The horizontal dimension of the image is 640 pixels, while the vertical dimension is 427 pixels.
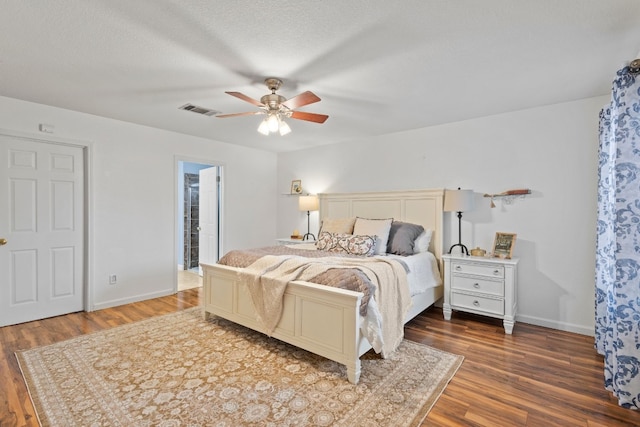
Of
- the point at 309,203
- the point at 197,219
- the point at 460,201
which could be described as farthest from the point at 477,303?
the point at 197,219

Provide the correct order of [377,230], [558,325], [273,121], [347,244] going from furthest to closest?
[377,230]
[347,244]
[558,325]
[273,121]

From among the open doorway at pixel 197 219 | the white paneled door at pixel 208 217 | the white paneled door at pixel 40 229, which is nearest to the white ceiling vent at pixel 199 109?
the open doorway at pixel 197 219

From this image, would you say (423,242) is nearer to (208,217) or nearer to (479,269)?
(479,269)

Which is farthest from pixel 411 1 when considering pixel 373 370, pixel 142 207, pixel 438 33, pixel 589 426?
pixel 142 207

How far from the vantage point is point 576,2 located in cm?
168

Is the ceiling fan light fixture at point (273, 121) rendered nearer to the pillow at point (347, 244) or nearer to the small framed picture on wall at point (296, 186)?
the pillow at point (347, 244)

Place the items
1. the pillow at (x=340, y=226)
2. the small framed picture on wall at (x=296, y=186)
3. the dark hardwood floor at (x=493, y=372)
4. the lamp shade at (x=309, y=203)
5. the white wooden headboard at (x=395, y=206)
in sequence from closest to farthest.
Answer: the dark hardwood floor at (x=493, y=372)
the white wooden headboard at (x=395, y=206)
the pillow at (x=340, y=226)
the lamp shade at (x=309, y=203)
the small framed picture on wall at (x=296, y=186)

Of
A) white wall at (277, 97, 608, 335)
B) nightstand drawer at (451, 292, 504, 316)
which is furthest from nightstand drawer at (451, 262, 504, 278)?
white wall at (277, 97, 608, 335)

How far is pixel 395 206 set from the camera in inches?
169

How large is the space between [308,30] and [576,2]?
59.1 inches

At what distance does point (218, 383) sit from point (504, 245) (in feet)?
10.5

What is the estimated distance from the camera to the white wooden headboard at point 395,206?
390cm

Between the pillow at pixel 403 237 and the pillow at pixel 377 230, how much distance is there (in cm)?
8

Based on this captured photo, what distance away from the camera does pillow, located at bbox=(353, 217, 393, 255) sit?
3.70m
